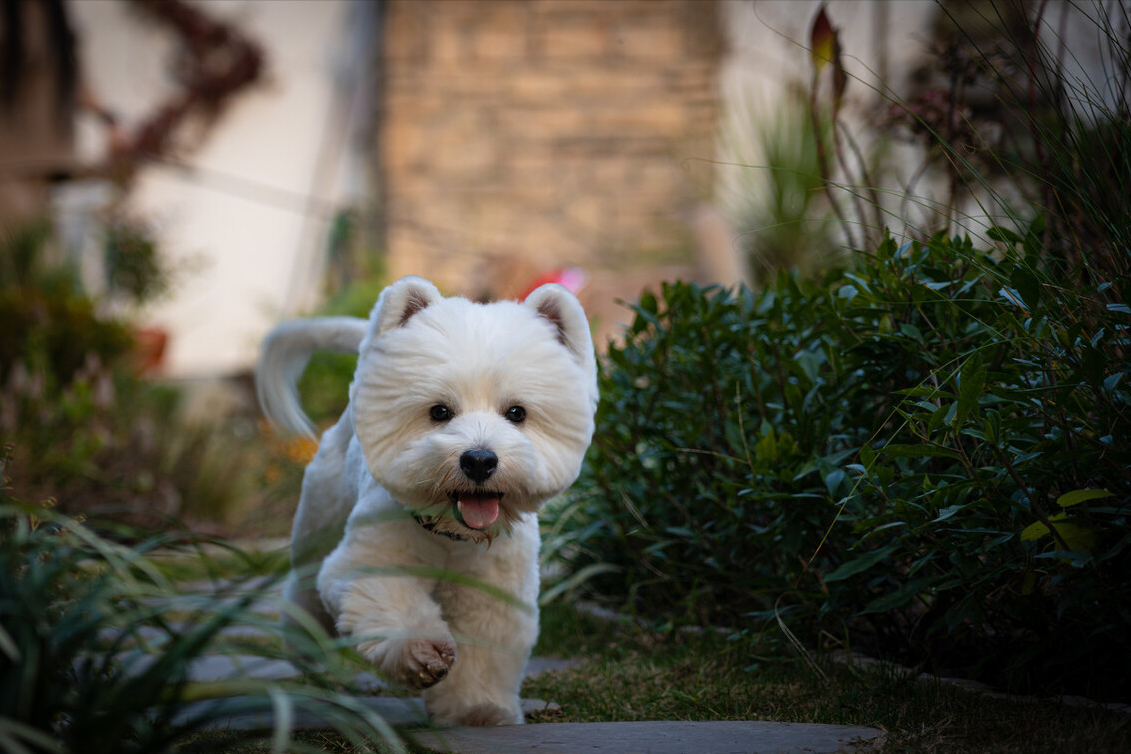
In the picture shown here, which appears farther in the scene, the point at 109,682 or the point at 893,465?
the point at 893,465

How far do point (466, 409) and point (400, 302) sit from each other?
33 centimetres

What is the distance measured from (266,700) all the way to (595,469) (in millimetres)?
2259

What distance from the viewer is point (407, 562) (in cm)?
244

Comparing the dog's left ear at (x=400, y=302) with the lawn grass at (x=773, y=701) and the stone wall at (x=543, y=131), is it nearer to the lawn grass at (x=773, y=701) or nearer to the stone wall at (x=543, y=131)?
the lawn grass at (x=773, y=701)

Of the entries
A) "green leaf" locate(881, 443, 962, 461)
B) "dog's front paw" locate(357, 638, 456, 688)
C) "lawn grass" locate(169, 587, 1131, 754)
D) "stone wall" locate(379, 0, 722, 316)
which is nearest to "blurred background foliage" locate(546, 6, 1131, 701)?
"green leaf" locate(881, 443, 962, 461)

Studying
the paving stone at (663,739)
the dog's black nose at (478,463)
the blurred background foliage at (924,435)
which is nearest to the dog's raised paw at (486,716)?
the paving stone at (663,739)

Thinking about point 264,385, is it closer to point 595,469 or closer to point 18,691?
point 595,469

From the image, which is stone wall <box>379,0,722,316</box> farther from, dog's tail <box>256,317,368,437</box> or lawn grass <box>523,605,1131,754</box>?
lawn grass <box>523,605,1131,754</box>

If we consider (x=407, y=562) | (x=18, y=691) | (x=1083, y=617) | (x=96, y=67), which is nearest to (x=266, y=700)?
(x=18, y=691)

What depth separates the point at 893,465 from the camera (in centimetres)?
253

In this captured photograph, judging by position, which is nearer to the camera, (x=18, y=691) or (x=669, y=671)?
(x=18, y=691)

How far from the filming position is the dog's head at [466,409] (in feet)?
7.12

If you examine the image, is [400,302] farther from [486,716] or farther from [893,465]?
[893,465]

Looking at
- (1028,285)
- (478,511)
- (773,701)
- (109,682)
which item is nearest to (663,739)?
(773,701)
